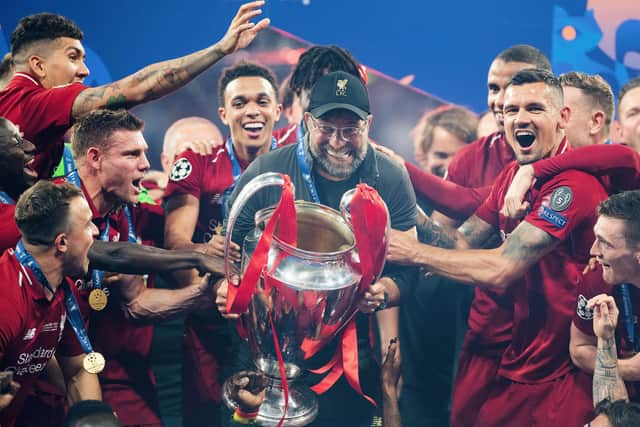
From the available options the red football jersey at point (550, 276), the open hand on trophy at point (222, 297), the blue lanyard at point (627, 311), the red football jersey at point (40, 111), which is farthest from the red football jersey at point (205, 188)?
the blue lanyard at point (627, 311)

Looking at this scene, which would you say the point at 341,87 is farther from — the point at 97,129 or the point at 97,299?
the point at 97,299

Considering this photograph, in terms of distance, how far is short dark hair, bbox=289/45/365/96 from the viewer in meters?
3.29

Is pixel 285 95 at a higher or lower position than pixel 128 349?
higher

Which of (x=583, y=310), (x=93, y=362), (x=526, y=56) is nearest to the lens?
(x=93, y=362)

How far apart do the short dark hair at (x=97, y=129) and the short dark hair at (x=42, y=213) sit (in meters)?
0.33

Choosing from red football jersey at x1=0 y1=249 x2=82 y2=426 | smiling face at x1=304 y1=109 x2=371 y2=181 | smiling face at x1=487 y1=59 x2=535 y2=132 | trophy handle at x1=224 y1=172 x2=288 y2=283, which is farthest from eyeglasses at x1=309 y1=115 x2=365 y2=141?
red football jersey at x1=0 y1=249 x2=82 y2=426

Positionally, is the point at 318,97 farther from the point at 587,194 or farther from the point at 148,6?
the point at 587,194

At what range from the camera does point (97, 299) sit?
3092mm

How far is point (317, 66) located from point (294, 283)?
40.1 inches

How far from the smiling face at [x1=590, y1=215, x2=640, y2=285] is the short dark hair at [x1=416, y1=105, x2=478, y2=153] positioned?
0.64 metres

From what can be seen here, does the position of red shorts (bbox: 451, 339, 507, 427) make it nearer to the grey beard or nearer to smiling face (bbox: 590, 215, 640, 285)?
smiling face (bbox: 590, 215, 640, 285)

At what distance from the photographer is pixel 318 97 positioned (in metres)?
3.13

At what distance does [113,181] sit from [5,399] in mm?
843

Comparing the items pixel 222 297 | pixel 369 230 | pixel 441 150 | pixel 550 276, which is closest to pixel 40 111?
pixel 222 297
